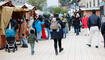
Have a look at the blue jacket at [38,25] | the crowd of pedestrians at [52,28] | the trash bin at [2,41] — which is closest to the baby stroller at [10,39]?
the crowd of pedestrians at [52,28]

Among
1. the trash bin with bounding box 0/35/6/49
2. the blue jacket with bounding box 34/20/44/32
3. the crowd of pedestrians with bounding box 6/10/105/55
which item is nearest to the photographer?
the crowd of pedestrians with bounding box 6/10/105/55

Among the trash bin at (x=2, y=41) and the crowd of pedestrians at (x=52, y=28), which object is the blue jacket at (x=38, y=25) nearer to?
the crowd of pedestrians at (x=52, y=28)

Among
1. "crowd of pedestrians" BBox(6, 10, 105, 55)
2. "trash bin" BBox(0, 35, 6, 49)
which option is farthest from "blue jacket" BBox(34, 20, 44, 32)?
"trash bin" BBox(0, 35, 6, 49)

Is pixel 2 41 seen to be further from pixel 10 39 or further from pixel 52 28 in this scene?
pixel 52 28

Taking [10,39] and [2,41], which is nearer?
[10,39]

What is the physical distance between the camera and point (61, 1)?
141125 mm

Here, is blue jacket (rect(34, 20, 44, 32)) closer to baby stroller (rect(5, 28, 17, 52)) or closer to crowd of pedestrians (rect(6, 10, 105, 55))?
crowd of pedestrians (rect(6, 10, 105, 55))

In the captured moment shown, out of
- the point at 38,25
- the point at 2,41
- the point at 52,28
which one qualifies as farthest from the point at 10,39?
the point at 38,25

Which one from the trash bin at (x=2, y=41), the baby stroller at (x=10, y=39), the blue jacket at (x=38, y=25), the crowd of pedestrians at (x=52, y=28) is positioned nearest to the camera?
the crowd of pedestrians at (x=52, y=28)

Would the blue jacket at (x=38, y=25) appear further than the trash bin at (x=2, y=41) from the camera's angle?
Yes

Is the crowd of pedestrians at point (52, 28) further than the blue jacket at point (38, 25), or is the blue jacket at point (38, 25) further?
the blue jacket at point (38, 25)

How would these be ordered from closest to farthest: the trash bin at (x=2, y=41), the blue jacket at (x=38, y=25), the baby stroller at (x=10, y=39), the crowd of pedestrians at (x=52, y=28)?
the crowd of pedestrians at (x=52, y=28)
the baby stroller at (x=10, y=39)
the trash bin at (x=2, y=41)
the blue jacket at (x=38, y=25)

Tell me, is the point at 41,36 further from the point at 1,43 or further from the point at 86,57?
the point at 86,57

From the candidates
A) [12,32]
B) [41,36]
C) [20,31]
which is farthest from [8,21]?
[41,36]
